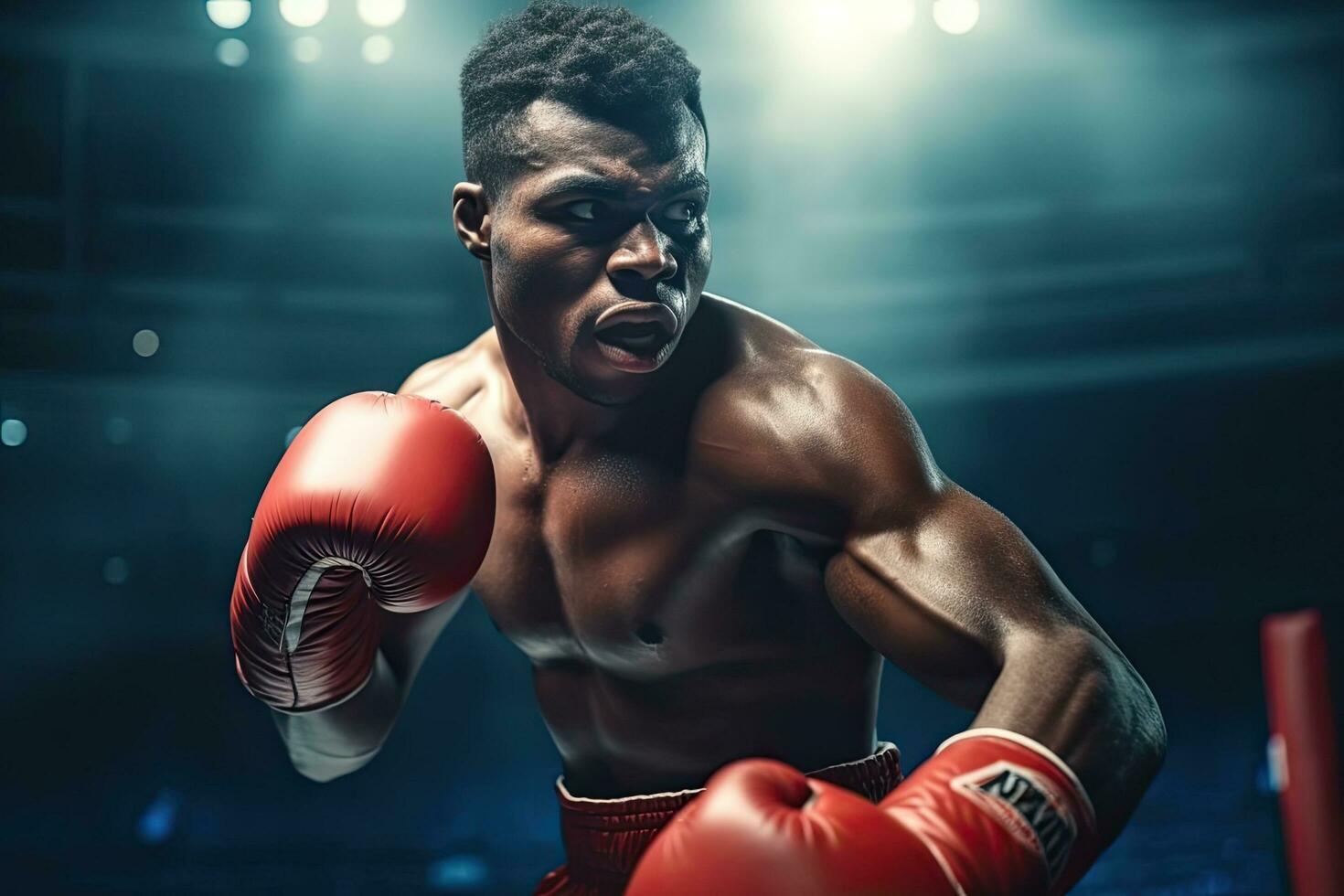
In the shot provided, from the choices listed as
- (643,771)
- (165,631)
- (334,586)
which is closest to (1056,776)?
(643,771)

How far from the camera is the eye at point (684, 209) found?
1.40 metres

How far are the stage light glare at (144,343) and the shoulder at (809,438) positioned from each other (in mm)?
2547

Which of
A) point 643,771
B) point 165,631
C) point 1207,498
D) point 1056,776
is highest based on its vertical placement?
point 1056,776

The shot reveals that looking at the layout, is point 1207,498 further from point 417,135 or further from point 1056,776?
point 1056,776

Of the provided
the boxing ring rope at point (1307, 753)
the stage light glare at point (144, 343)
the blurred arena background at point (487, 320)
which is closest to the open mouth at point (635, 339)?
the boxing ring rope at point (1307, 753)

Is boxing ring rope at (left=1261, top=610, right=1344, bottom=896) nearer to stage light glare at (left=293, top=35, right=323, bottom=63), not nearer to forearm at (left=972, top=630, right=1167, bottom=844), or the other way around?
forearm at (left=972, top=630, right=1167, bottom=844)

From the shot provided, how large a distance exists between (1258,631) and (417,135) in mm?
3070

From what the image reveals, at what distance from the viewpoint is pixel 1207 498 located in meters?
3.79

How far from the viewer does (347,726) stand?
1.72 meters

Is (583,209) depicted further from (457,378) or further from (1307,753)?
(1307,753)

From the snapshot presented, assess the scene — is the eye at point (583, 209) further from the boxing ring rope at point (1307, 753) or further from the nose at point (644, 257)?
the boxing ring rope at point (1307, 753)

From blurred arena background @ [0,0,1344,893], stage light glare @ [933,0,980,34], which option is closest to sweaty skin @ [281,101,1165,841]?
blurred arena background @ [0,0,1344,893]

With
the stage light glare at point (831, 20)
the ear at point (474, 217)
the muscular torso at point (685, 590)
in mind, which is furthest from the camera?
the stage light glare at point (831, 20)

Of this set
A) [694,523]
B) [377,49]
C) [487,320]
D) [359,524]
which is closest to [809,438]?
[694,523]
